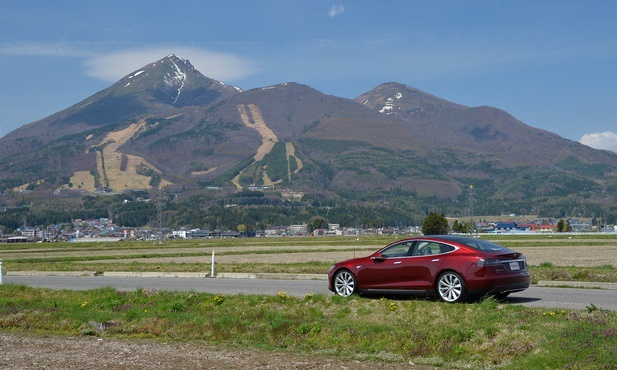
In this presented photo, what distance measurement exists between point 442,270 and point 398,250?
1.52 m

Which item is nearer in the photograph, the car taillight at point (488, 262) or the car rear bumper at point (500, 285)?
the car rear bumper at point (500, 285)

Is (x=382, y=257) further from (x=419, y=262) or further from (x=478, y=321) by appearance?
(x=478, y=321)

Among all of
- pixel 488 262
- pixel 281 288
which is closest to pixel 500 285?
pixel 488 262

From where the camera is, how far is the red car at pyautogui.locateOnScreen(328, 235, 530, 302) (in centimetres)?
1678

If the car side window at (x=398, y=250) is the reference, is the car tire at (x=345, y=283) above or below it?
below

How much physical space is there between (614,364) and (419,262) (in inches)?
278

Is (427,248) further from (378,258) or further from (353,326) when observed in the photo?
(353,326)

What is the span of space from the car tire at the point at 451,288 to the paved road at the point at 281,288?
183cm

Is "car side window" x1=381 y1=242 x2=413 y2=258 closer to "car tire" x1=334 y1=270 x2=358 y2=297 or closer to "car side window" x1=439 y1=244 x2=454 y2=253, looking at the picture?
"car side window" x1=439 y1=244 x2=454 y2=253

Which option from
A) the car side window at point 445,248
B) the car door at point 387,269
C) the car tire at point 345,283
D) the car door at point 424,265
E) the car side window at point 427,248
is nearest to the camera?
the car door at point 424,265

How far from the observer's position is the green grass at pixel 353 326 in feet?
40.2

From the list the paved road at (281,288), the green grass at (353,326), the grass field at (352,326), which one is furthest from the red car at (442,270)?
the paved road at (281,288)

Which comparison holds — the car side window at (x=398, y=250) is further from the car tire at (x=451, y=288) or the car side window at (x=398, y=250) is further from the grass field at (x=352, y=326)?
the grass field at (x=352, y=326)

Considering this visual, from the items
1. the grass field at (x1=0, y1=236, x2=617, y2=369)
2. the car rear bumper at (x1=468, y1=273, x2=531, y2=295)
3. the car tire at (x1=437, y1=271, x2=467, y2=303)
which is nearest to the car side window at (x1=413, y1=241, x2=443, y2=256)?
the car tire at (x1=437, y1=271, x2=467, y2=303)
